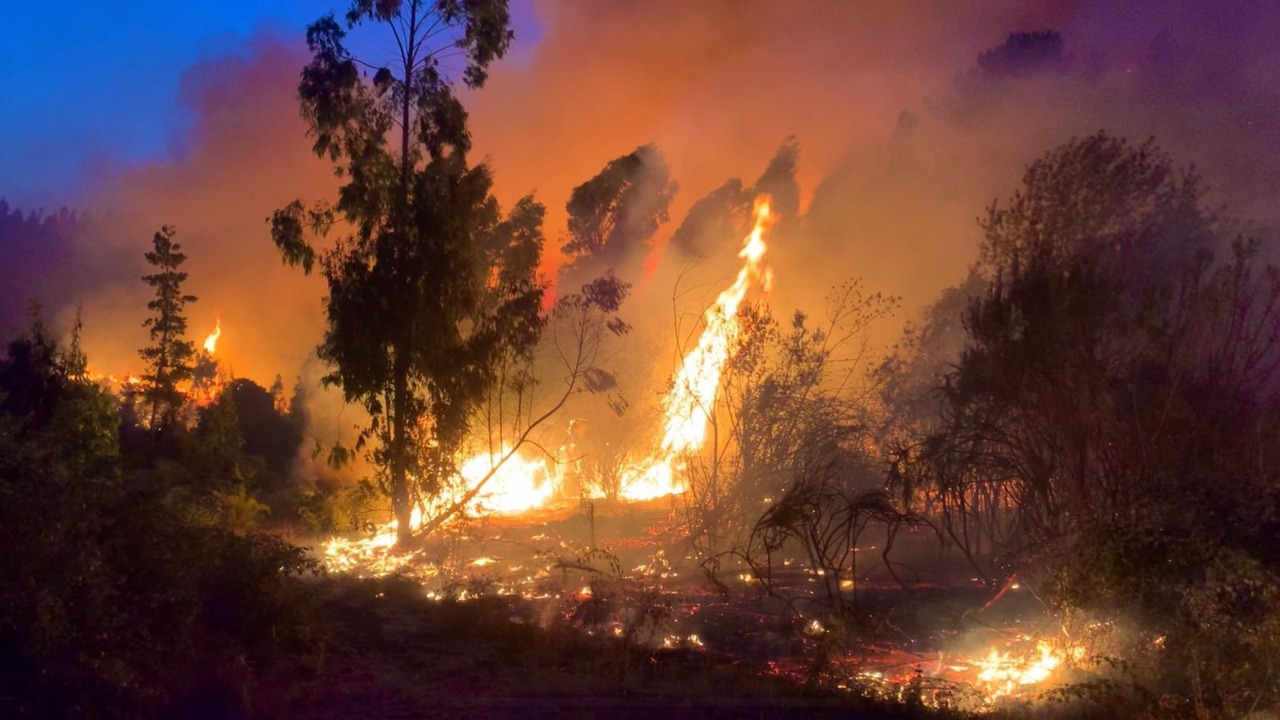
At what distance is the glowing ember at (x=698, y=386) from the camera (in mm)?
19281

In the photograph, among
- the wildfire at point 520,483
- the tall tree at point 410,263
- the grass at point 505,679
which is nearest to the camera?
the grass at point 505,679

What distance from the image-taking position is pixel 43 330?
20.5m

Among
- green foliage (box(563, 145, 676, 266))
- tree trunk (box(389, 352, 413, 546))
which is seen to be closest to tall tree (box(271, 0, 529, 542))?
tree trunk (box(389, 352, 413, 546))

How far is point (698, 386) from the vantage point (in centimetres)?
1970

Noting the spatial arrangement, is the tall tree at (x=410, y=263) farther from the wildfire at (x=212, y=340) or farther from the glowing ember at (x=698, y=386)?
the wildfire at (x=212, y=340)

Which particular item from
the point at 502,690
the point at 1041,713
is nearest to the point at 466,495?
the point at 502,690

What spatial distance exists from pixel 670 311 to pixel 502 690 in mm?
23821

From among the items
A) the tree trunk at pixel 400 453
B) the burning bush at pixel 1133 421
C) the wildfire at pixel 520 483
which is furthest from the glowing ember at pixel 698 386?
the tree trunk at pixel 400 453

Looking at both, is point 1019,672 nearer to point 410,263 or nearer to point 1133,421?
point 1133,421

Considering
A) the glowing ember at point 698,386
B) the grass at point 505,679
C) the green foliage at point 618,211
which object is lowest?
the grass at point 505,679

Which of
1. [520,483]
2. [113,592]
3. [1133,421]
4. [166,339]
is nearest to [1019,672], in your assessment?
[1133,421]

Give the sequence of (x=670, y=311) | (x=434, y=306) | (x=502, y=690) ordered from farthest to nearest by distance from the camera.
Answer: (x=670, y=311) → (x=434, y=306) → (x=502, y=690)

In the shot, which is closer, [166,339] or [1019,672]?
[1019,672]

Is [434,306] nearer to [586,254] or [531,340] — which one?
[531,340]
